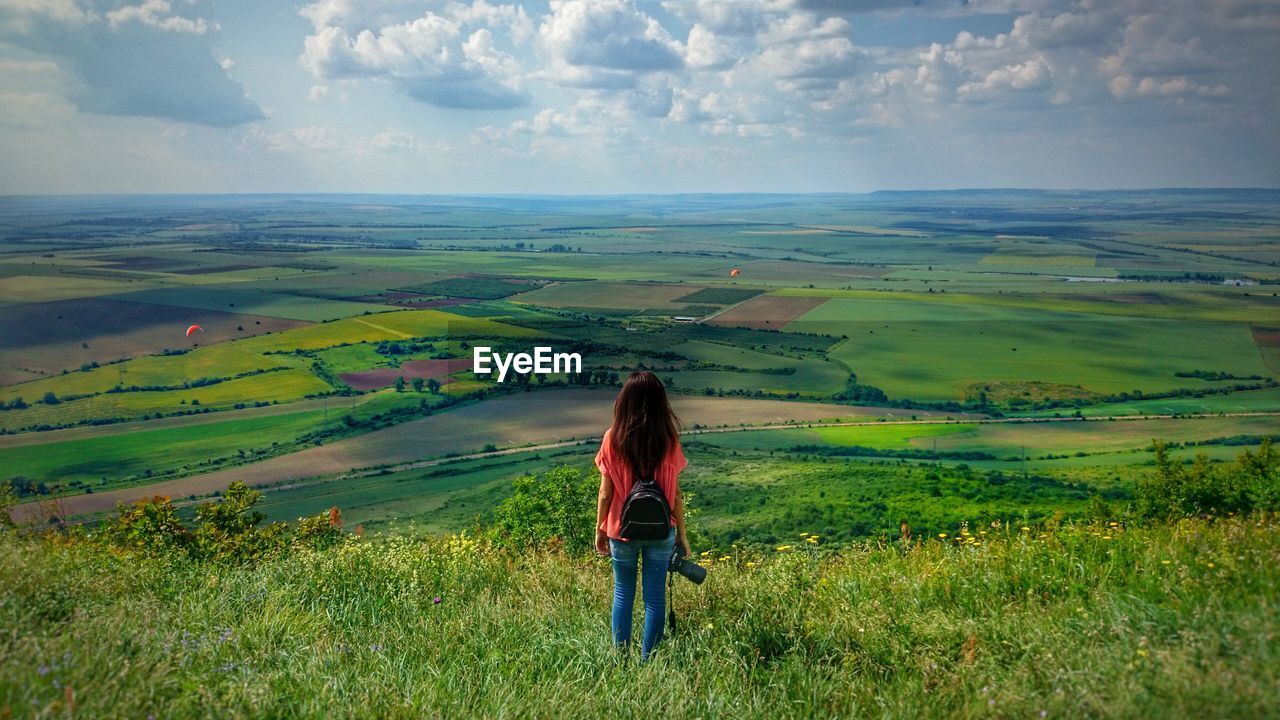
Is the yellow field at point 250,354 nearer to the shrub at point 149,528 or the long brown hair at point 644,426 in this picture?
the shrub at point 149,528

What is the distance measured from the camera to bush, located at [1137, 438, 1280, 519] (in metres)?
13.4

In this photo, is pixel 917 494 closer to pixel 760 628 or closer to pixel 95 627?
pixel 760 628

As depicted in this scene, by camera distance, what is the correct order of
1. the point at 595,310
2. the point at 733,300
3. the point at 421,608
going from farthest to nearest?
the point at 733,300 < the point at 595,310 < the point at 421,608

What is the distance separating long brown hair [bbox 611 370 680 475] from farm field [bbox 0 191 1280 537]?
2185 centimetres

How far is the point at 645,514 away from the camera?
468cm

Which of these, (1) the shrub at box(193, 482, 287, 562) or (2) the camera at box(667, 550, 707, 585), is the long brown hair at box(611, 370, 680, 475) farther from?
(1) the shrub at box(193, 482, 287, 562)

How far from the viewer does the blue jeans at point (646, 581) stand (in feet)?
15.9

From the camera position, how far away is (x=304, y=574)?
21.4 ft

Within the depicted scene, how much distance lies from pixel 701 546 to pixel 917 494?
22895mm

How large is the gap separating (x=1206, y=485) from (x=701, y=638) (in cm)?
1515

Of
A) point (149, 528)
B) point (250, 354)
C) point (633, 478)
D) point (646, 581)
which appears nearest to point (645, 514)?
point (633, 478)

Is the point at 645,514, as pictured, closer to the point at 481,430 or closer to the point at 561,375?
the point at 481,430

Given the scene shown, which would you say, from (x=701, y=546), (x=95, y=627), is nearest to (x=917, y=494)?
(x=701, y=546)

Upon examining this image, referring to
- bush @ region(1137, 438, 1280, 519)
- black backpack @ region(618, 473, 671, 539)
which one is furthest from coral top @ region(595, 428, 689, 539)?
bush @ region(1137, 438, 1280, 519)
